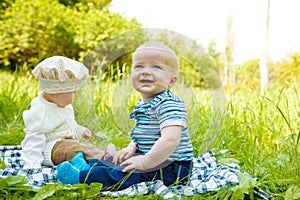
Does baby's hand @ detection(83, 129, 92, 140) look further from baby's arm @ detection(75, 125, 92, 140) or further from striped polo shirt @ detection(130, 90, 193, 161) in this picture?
striped polo shirt @ detection(130, 90, 193, 161)

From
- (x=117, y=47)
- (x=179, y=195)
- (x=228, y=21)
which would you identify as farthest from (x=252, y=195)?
(x=228, y=21)

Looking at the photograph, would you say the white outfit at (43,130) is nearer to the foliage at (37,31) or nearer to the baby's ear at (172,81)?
the baby's ear at (172,81)

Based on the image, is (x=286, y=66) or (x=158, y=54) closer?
(x=158, y=54)

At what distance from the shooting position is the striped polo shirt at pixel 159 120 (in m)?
2.02

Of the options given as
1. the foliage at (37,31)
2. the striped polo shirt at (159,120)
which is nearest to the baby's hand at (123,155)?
the striped polo shirt at (159,120)

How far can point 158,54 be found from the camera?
2.06 metres

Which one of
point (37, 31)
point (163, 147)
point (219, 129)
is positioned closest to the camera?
point (163, 147)

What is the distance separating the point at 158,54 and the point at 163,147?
435 millimetres

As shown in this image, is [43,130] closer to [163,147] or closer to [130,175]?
[130,175]

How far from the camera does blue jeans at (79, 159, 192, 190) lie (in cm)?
211

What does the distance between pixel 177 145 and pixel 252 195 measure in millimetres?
396

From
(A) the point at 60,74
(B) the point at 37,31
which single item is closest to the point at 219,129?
(A) the point at 60,74

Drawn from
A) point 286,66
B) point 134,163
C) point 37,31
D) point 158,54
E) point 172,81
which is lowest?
point 134,163

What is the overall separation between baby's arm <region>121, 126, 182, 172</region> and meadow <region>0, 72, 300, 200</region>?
6.2 inches
